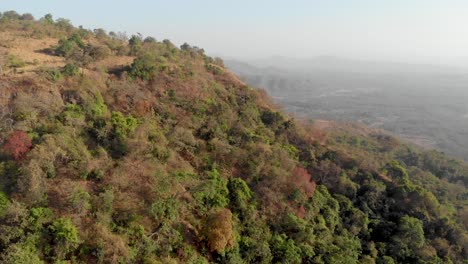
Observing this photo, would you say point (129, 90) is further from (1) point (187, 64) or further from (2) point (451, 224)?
(2) point (451, 224)

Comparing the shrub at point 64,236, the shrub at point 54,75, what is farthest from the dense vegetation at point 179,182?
the shrub at point 54,75

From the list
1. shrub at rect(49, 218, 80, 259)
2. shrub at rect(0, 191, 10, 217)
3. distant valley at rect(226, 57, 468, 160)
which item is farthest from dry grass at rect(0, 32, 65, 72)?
distant valley at rect(226, 57, 468, 160)

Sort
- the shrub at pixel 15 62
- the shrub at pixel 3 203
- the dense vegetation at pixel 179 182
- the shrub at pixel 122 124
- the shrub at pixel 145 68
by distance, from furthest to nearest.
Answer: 1. the shrub at pixel 145 68
2. the shrub at pixel 15 62
3. the shrub at pixel 122 124
4. the dense vegetation at pixel 179 182
5. the shrub at pixel 3 203

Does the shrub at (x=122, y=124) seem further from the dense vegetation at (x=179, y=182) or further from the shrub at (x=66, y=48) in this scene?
the shrub at (x=66, y=48)

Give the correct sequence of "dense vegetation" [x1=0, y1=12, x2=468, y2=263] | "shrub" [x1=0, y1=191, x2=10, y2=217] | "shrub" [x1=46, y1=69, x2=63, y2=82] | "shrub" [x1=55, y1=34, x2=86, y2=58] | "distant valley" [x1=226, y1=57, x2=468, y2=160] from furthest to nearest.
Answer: "distant valley" [x1=226, y1=57, x2=468, y2=160] → "shrub" [x1=55, y1=34, x2=86, y2=58] → "shrub" [x1=46, y1=69, x2=63, y2=82] → "dense vegetation" [x1=0, y1=12, x2=468, y2=263] → "shrub" [x1=0, y1=191, x2=10, y2=217]

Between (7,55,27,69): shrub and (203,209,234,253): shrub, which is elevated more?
(7,55,27,69): shrub

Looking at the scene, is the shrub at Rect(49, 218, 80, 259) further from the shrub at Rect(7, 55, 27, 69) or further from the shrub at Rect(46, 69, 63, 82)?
the shrub at Rect(7, 55, 27, 69)

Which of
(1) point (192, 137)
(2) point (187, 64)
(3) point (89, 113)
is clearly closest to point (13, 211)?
(3) point (89, 113)
